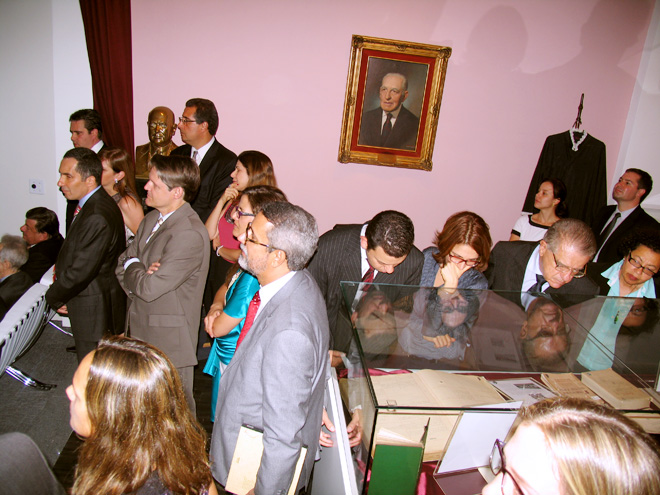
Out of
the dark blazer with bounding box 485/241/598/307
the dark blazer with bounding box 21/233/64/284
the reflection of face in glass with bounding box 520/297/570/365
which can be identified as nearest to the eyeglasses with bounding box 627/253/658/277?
the dark blazer with bounding box 485/241/598/307

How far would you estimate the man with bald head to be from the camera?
4.15m

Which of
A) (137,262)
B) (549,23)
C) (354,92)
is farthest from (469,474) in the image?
(549,23)

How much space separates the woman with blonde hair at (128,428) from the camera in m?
1.14

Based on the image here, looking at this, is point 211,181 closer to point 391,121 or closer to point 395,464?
point 391,121

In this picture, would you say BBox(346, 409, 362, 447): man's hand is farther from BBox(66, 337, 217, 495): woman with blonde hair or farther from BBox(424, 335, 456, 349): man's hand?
BBox(66, 337, 217, 495): woman with blonde hair

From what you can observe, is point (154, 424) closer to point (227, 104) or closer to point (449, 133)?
point (227, 104)

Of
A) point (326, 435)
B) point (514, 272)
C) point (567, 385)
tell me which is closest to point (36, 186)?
point (326, 435)

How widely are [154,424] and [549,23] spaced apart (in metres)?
5.45

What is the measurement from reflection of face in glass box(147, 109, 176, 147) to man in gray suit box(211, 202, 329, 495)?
2.79 meters

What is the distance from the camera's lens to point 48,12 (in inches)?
165

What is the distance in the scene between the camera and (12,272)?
330cm

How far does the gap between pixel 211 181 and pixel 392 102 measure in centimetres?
220

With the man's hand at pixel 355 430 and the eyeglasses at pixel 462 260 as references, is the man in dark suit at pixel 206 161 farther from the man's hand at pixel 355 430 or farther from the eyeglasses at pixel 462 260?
the man's hand at pixel 355 430

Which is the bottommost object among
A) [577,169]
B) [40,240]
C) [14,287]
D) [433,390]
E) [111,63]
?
[14,287]
